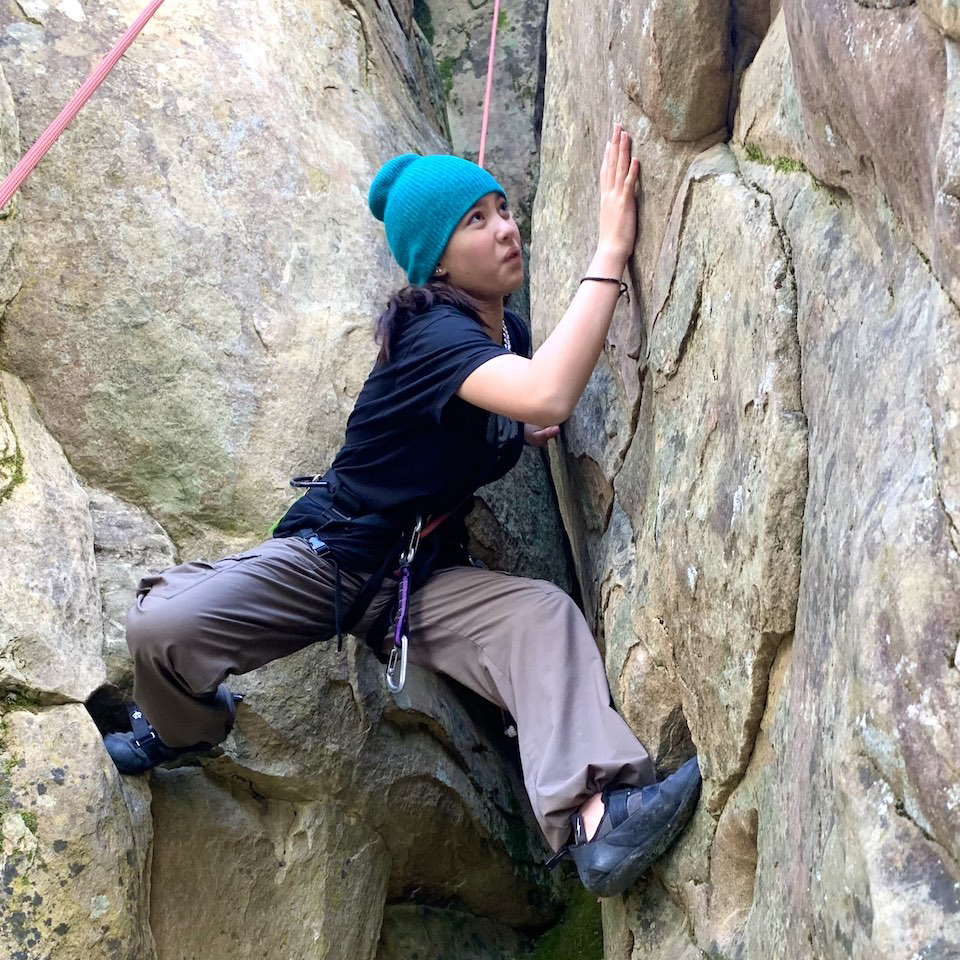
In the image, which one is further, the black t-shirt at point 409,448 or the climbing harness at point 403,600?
the climbing harness at point 403,600

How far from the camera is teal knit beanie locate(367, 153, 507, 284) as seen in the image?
10.1 feet

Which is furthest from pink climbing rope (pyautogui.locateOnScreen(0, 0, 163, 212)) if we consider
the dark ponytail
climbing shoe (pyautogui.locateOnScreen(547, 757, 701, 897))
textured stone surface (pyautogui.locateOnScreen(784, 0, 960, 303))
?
climbing shoe (pyautogui.locateOnScreen(547, 757, 701, 897))

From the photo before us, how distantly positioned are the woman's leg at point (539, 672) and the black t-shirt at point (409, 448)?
0.24 meters

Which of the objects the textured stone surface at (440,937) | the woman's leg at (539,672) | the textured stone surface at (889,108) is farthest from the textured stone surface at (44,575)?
the textured stone surface at (889,108)

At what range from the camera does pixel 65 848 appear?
2.68 meters

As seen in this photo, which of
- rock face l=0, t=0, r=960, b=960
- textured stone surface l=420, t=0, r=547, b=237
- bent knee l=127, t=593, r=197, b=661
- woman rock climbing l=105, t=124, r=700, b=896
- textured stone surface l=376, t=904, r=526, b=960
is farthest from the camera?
textured stone surface l=420, t=0, r=547, b=237

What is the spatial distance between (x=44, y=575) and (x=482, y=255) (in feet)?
4.70

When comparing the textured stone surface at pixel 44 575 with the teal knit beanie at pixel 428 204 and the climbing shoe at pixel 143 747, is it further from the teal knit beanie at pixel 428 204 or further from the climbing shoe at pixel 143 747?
the teal knit beanie at pixel 428 204

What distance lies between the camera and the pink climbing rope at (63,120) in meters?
3.00

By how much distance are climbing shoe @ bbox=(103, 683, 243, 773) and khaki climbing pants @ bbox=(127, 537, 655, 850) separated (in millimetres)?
44

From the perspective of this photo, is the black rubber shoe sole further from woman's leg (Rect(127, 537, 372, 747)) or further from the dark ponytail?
the dark ponytail

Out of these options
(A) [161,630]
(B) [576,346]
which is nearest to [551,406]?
(B) [576,346]

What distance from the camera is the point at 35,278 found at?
11.6 ft

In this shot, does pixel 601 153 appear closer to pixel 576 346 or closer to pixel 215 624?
pixel 576 346
